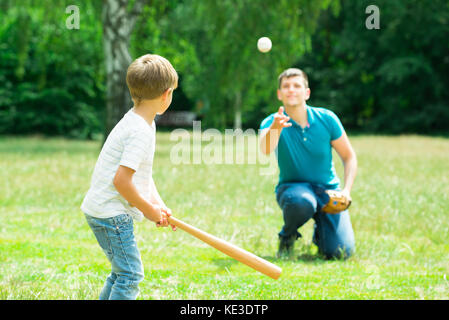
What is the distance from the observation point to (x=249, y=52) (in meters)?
13.6

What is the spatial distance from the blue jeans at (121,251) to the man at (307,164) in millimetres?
2007

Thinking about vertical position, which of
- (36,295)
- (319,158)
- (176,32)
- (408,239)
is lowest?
(408,239)

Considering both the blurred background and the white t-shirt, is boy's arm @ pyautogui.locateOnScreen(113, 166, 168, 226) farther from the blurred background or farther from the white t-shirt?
the blurred background

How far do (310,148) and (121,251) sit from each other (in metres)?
2.46

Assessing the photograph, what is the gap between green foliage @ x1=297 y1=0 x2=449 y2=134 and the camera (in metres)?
29.1

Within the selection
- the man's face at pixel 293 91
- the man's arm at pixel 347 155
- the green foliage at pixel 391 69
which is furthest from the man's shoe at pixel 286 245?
the green foliage at pixel 391 69

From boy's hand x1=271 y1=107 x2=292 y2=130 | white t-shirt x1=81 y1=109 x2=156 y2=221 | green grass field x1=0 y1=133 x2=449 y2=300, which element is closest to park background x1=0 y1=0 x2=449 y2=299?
green grass field x1=0 y1=133 x2=449 y2=300

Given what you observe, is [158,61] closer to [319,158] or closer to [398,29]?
[319,158]

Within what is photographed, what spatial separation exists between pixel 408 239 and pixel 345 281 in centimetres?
193

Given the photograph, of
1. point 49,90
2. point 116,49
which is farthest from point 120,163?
point 49,90

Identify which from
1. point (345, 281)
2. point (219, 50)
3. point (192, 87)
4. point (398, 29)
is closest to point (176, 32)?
point (192, 87)

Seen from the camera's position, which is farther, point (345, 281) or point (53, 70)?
point (53, 70)

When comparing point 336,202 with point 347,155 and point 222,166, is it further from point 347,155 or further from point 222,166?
point 222,166

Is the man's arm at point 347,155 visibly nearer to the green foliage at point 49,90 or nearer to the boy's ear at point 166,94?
the boy's ear at point 166,94
